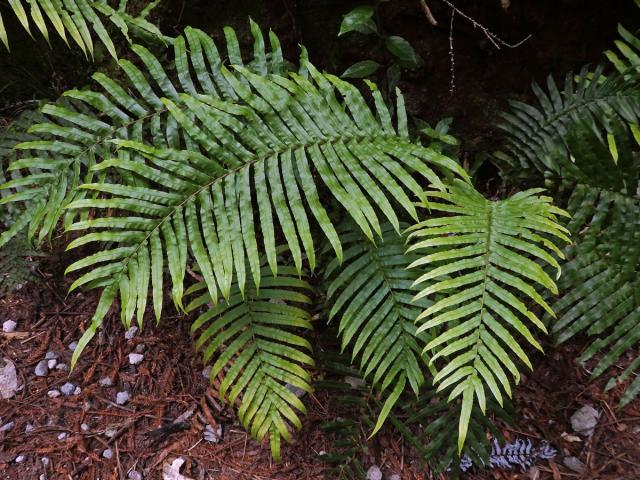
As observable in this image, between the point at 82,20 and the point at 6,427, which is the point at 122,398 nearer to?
the point at 6,427

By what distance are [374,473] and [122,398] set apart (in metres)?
1.11

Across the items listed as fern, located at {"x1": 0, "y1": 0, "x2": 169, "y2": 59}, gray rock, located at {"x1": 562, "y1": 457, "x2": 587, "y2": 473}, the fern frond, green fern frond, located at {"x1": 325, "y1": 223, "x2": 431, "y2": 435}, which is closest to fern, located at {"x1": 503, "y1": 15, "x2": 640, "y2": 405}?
gray rock, located at {"x1": 562, "y1": 457, "x2": 587, "y2": 473}

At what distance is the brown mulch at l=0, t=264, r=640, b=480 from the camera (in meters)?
2.11

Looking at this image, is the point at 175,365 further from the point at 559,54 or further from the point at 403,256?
the point at 559,54

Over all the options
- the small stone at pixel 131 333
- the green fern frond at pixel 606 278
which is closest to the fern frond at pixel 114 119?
the small stone at pixel 131 333

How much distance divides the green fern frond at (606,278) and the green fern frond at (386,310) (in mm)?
549

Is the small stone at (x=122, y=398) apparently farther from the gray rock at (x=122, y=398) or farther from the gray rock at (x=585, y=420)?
the gray rock at (x=585, y=420)

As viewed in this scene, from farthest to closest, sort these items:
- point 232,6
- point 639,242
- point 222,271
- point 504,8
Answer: point 232,6
point 504,8
point 639,242
point 222,271

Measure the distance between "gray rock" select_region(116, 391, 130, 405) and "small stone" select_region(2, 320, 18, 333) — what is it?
64 cm

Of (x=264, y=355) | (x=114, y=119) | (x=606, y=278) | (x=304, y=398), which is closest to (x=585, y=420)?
(x=606, y=278)

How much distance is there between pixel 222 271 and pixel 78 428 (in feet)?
3.76

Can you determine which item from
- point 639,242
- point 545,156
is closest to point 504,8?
point 545,156

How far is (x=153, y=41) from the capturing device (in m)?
2.17

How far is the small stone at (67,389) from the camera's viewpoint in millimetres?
2305
